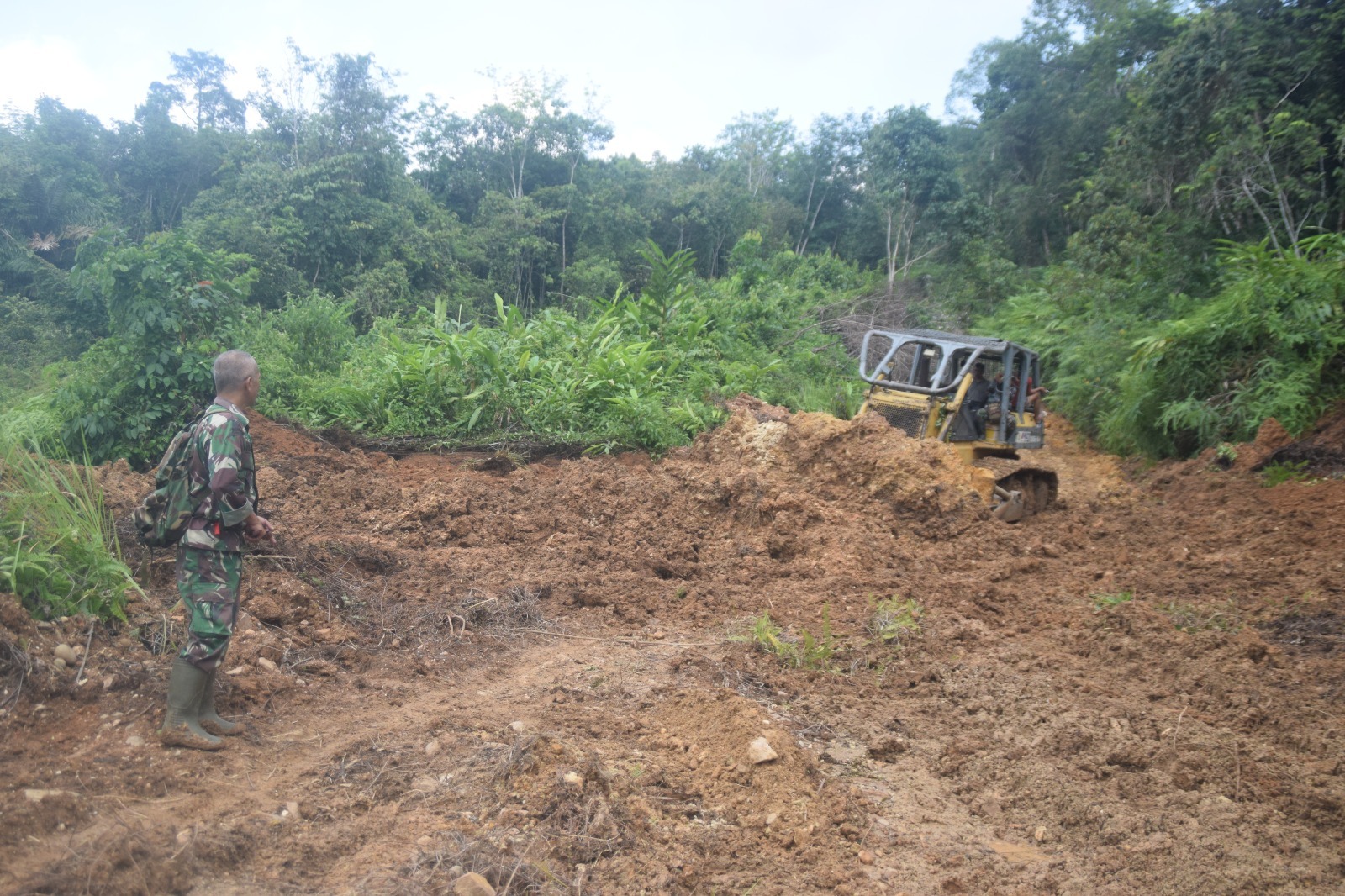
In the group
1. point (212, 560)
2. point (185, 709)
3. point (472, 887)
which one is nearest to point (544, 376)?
point (212, 560)

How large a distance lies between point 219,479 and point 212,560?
1.13 feet

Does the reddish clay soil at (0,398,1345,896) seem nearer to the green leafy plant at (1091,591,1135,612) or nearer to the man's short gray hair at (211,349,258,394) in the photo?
the green leafy plant at (1091,591,1135,612)

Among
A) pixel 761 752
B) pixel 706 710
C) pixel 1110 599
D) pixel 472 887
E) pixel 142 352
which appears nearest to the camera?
pixel 472 887

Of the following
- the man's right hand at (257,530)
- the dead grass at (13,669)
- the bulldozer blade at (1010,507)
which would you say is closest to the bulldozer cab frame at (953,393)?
the bulldozer blade at (1010,507)

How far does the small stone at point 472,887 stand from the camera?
2.70 meters

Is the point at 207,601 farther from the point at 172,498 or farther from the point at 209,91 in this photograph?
the point at 209,91

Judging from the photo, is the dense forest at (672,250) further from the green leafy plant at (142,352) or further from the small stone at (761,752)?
the small stone at (761,752)

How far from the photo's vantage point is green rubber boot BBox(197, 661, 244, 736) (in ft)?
11.9

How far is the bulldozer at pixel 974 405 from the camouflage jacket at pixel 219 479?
7434 millimetres

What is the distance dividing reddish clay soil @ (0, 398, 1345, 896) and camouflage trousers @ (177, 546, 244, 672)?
1.26 feet

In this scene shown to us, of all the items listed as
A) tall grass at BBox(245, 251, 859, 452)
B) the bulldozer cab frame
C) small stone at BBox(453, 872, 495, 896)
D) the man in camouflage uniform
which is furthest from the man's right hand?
the bulldozer cab frame

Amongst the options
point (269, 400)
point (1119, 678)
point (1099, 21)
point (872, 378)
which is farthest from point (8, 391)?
point (1099, 21)

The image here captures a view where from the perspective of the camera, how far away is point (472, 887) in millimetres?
2707

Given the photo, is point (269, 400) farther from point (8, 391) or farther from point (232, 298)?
point (8, 391)
